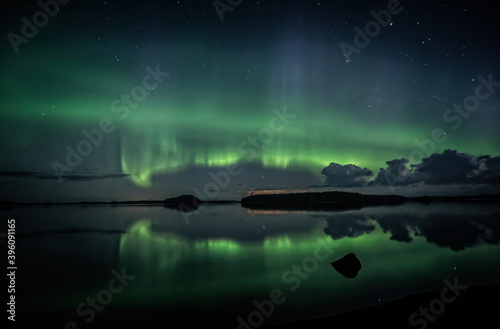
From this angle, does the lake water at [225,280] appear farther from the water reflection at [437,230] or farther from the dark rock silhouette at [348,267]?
the water reflection at [437,230]

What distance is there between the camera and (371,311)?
7898 mm

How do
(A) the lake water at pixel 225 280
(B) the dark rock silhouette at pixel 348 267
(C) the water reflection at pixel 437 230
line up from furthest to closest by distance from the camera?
(C) the water reflection at pixel 437 230
(B) the dark rock silhouette at pixel 348 267
(A) the lake water at pixel 225 280

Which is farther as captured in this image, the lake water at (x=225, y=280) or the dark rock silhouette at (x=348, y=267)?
the dark rock silhouette at (x=348, y=267)

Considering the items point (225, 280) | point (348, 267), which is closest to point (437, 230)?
point (348, 267)

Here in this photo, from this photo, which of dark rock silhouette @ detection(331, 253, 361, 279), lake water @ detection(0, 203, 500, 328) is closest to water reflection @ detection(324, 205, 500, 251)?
lake water @ detection(0, 203, 500, 328)

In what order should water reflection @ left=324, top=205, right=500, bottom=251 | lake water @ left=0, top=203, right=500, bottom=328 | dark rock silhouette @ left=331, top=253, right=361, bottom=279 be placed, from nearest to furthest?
1. lake water @ left=0, top=203, right=500, bottom=328
2. dark rock silhouette @ left=331, top=253, right=361, bottom=279
3. water reflection @ left=324, top=205, right=500, bottom=251

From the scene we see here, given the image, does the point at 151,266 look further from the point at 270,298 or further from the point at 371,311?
the point at 371,311

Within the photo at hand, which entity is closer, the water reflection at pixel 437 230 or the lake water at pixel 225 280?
the lake water at pixel 225 280

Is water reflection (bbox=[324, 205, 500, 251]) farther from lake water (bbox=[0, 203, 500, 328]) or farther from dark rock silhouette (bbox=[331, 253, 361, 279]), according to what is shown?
dark rock silhouette (bbox=[331, 253, 361, 279])

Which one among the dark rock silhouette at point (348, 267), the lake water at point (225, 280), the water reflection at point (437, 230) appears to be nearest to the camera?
the lake water at point (225, 280)

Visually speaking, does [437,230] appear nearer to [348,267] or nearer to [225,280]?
[348,267]

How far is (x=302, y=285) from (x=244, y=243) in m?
12.8

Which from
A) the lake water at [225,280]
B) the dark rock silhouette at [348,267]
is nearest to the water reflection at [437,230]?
the lake water at [225,280]

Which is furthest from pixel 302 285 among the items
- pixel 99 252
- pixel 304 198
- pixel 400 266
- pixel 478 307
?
pixel 304 198
